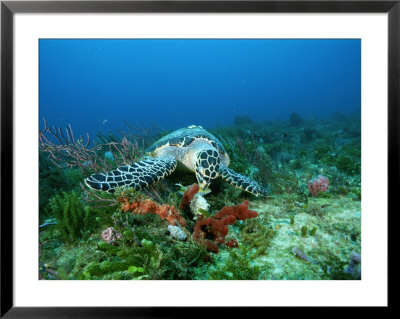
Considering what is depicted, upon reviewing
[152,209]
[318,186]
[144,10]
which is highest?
[144,10]

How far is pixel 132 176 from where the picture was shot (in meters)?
1.83

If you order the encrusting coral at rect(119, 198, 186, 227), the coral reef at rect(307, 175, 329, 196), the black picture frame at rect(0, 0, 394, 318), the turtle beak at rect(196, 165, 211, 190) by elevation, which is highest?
the black picture frame at rect(0, 0, 394, 318)

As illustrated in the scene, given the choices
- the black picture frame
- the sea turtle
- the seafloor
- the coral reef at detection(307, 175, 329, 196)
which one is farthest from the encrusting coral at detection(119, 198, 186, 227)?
the coral reef at detection(307, 175, 329, 196)

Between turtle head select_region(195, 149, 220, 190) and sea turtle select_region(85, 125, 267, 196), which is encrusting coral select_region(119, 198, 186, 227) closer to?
sea turtle select_region(85, 125, 267, 196)

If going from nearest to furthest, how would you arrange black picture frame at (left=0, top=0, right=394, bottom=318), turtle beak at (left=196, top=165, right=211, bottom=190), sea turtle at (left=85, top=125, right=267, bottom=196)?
black picture frame at (left=0, top=0, right=394, bottom=318) → sea turtle at (left=85, top=125, right=267, bottom=196) → turtle beak at (left=196, top=165, right=211, bottom=190)

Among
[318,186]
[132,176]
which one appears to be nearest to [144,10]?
[132,176]

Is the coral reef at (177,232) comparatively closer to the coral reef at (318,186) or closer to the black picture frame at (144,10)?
the black picture frame at (144,10)

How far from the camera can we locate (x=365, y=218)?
1.32 m

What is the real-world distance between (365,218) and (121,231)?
1.65 m

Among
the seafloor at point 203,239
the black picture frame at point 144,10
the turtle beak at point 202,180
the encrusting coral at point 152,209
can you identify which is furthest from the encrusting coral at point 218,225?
the black picture frame at point 144,10

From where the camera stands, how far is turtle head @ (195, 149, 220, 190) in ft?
7.06

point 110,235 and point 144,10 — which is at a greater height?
point 144,10

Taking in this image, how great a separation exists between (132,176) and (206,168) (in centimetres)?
→ 73

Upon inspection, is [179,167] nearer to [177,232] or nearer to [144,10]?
[177,232]
